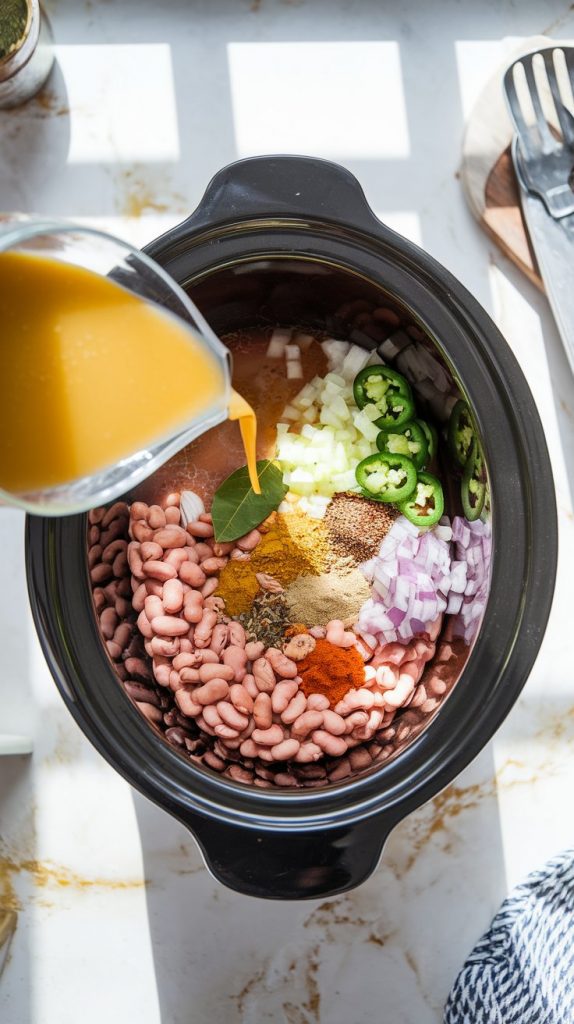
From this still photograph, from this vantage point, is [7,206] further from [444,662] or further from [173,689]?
[444,662]

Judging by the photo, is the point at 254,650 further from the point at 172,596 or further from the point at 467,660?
the point at 467,660

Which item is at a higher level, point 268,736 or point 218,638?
point 218,638

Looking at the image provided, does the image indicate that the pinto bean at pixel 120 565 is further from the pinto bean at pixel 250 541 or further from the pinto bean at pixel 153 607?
the pinto bean at pixel 250 541

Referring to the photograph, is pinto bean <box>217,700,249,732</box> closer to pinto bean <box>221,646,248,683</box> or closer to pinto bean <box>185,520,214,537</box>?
pinto bean <box>221,646,248,683</box>

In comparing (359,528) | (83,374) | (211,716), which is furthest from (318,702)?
(83,374)

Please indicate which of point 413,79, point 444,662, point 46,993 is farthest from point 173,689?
point 413,79

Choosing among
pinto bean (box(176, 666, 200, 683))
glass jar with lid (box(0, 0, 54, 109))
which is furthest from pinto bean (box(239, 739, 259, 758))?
glass jar with lid (box(0, 0, 54, 109))
